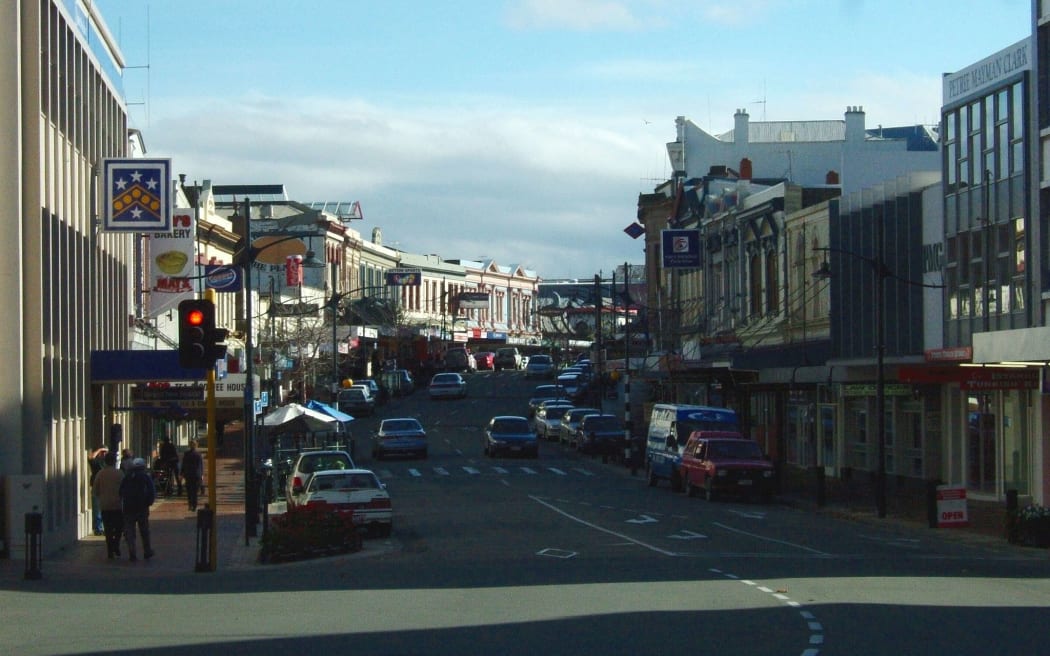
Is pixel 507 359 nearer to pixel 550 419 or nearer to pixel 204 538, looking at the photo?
pixel 550 419

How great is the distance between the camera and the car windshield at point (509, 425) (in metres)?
57.9

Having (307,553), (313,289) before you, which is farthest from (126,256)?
(313,289)

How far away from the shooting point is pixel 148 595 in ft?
61.4

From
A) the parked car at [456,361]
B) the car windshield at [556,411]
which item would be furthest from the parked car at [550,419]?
the parked car at [456,361]

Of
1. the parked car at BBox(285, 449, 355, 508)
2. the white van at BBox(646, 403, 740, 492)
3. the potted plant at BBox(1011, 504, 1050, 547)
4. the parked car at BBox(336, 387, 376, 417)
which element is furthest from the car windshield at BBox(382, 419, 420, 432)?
the potted plant at BBox(1011, 504, 1050, 547)

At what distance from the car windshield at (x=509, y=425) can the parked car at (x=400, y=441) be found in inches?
120

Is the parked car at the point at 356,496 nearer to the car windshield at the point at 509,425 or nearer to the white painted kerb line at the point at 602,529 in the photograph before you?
the white painted kerb line at the point at 602,529

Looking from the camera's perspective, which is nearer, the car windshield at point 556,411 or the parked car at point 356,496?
the parked car at point 356,496

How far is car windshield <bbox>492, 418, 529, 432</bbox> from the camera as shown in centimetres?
5788

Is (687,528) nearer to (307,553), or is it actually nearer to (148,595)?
(307,553)

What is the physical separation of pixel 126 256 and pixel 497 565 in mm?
18851

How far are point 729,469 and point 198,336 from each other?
19.8 m

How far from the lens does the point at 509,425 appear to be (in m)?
58.0

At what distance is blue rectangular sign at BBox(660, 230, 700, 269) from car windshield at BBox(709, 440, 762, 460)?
913 inches
